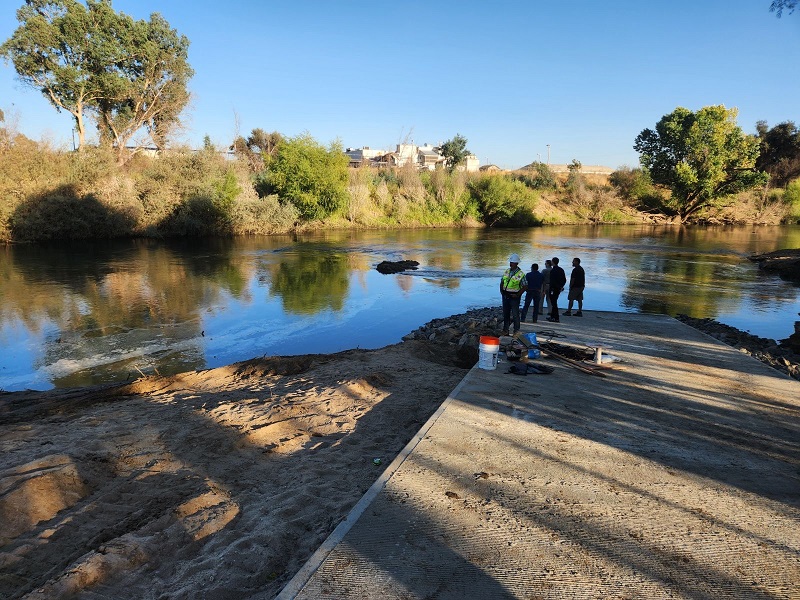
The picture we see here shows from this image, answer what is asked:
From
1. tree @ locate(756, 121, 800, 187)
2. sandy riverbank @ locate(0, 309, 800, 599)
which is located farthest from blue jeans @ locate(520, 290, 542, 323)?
tree @ locate(756, 121, 800, 187)

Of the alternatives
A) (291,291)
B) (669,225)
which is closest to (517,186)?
(669,225)

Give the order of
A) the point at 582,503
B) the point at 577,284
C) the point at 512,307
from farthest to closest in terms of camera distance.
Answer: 1. the point at 577,284
2. the point at 512,307
3. the point at 582,503

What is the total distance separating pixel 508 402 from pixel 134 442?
446cm

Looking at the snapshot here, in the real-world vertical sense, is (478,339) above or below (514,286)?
below

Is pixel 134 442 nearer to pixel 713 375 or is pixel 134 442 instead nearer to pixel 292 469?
pixel 292 469

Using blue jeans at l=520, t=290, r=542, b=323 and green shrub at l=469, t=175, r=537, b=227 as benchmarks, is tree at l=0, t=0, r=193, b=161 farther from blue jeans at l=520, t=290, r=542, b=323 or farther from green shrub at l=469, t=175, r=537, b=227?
blue jeans at l=520, t=290, r=542, b=323

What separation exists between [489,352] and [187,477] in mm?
4478

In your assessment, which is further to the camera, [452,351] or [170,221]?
[170,221]

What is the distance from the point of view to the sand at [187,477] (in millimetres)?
3342

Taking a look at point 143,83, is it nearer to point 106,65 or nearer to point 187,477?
point 106,65

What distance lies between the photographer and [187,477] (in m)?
4.70

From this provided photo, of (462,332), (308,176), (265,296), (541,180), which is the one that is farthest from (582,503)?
(541,180)

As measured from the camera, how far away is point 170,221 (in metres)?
39.3

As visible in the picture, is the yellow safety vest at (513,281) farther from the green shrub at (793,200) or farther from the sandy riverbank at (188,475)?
the green shrub at (793,200)
